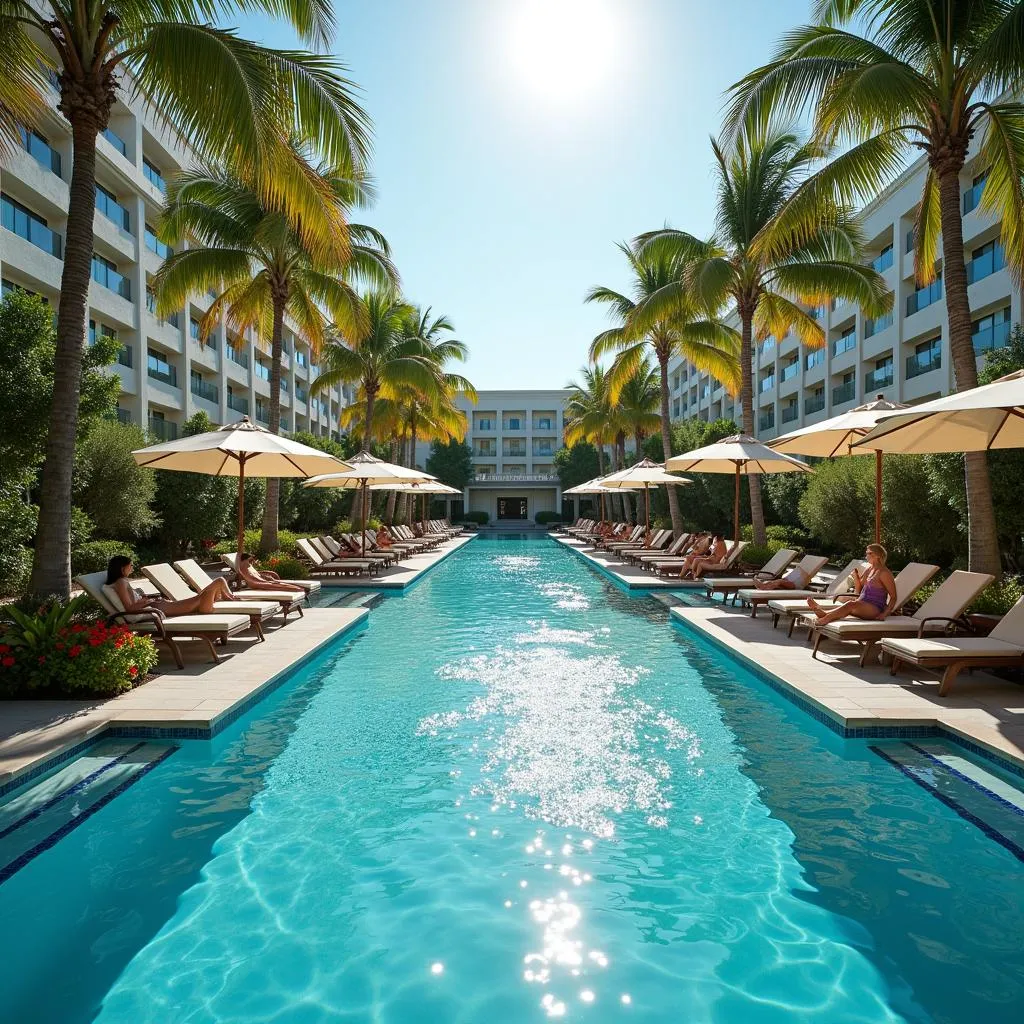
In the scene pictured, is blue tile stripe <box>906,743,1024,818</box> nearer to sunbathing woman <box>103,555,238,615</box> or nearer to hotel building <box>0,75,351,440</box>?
sunbathing woman <box>103,555,238,615</box>

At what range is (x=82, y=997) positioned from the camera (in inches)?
117

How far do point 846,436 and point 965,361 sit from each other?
1.91 meters

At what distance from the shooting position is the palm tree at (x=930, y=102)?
354 inches

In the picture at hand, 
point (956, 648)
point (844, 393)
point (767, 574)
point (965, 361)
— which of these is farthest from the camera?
point (844, 393)

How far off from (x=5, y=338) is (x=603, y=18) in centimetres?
991

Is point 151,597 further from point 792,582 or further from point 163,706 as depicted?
point 792,582

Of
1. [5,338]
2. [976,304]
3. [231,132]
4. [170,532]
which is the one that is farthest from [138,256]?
[976,304]

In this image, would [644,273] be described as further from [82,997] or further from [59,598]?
[82,997]

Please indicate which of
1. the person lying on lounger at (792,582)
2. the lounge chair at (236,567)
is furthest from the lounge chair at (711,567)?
the lounge chair at (236,567)

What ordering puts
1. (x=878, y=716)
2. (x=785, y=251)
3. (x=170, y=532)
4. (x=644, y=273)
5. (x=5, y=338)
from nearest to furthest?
(x=878, y=716) → (x=5, y=338) → (x=785, y=251) → (x=170, y=532) → (x=644, y=273)

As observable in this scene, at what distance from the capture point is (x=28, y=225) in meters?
19.5

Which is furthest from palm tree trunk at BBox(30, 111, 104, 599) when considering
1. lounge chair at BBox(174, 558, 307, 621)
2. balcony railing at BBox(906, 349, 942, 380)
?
balcony railing at BBox(906, 349, 942, 380)

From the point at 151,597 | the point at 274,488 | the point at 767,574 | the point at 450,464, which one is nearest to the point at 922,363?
the point at 767,574

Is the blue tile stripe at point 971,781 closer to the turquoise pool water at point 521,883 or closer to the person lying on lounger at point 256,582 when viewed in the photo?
the turquoise pool water at point 521,883
